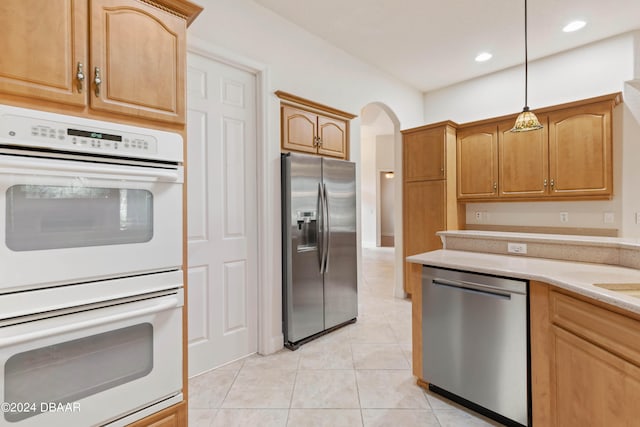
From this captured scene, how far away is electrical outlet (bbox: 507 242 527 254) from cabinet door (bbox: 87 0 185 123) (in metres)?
2.39

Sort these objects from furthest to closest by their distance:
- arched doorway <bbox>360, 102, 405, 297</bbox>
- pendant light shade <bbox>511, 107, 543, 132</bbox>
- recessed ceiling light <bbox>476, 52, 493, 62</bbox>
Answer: arched doorway <bbox>360, 102, 405, 297</bbox>
recessed ceiling light <bbox>476, 52, 493, 62</bbox>
pendant light shade <bbox>511, 107, 543, 132</bbox>

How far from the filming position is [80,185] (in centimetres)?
120

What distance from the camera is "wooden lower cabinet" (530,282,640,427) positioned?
1166 mm

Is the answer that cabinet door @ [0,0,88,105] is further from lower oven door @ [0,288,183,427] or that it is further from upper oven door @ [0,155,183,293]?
lower oven door @ [0,288,183,427]

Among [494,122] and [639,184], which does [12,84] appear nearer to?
[494,122]

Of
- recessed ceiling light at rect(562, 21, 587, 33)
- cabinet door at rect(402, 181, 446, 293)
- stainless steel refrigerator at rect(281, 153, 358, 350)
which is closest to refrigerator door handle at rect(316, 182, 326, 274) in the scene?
stainless steel refrigerator at rect(281, 153, 358, 350)

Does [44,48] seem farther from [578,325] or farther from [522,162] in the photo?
[522,162]

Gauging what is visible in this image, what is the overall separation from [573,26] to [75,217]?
4402 mm

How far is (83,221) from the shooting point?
122cm

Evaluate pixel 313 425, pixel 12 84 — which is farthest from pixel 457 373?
pixel 12 84

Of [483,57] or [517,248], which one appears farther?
[483,57]

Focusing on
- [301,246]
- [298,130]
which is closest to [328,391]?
[301,246]

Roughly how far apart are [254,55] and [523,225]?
145 inches

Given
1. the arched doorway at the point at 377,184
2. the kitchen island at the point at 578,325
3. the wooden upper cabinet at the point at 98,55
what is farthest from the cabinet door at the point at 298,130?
the arched doorway at the point at 377,184
